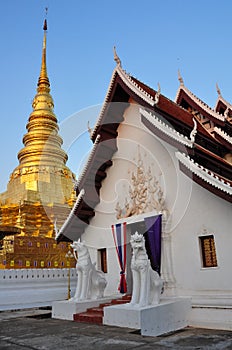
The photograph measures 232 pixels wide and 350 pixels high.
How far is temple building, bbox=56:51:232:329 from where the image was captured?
6266mm

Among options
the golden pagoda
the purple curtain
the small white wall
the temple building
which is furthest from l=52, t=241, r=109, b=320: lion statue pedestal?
the golden pagoda

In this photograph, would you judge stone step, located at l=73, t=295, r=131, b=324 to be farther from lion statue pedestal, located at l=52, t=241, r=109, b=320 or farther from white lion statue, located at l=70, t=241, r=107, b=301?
white lion statue, located at l=70, t=241, r=107, b=301

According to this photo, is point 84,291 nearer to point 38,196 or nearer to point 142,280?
point 142,280

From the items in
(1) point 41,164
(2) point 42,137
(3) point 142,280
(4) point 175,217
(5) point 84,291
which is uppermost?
(2) point 42,137

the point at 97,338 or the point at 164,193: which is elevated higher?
the point at 164,193

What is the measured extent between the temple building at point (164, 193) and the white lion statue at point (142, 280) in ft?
2.91

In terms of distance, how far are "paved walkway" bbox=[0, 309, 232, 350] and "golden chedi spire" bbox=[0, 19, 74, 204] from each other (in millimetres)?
12700

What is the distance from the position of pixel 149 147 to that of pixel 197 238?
8.49ft

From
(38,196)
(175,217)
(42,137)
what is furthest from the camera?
(42,137)

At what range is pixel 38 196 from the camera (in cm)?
1872

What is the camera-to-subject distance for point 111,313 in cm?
614

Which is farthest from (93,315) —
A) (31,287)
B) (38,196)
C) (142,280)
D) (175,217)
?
(38,196)

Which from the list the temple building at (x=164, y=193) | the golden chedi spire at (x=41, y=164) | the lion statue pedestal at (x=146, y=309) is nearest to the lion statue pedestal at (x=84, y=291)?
the temple building at (x=164, y=193)

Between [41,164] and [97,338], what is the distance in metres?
16.3
